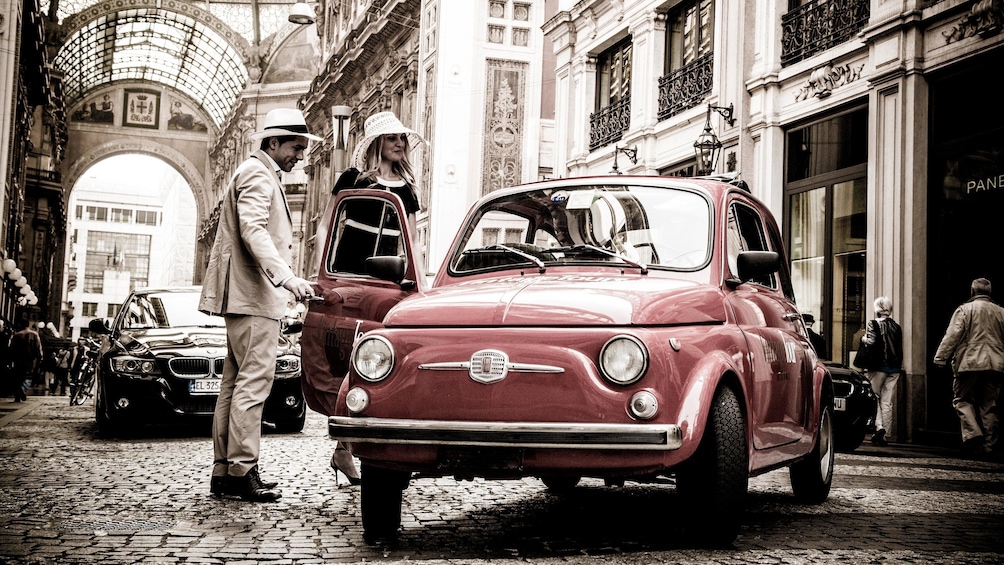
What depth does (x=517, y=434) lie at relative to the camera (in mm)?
4562

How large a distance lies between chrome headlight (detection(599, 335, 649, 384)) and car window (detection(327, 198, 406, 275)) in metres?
2.43

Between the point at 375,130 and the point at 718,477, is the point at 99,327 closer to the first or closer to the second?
the point at 375,130

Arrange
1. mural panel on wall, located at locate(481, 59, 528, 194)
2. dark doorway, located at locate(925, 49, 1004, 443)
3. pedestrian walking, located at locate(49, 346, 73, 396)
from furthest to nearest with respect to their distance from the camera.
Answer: pedestrian walking, located at locate(49, 346, 73, 396)
mural panel on wall, located at locate(481, 59, 528, 194)
dark doorway, located at locate(925, 49, 1004, 443)

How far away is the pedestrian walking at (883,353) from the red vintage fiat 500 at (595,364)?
7.48 m

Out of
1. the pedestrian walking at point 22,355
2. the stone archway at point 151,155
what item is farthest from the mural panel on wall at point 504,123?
the stone archway at point 151,155

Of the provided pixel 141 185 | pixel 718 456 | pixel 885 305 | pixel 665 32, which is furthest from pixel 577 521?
pixel 141 185

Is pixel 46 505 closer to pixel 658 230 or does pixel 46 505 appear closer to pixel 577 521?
pixel 577 521

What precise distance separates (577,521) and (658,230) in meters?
1.53

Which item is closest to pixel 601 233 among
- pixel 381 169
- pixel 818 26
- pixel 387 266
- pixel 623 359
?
pixel 387 266

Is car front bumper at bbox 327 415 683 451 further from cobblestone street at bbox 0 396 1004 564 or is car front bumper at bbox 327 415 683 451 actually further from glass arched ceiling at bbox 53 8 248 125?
glass arched ceiling at bbox 53 8 248 125

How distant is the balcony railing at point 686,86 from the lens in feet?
64.9

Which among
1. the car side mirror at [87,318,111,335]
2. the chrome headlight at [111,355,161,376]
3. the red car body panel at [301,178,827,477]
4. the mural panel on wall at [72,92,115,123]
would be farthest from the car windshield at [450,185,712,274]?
the mural panel on wall at [72,92,115,123]

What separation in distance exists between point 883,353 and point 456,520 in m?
8.75

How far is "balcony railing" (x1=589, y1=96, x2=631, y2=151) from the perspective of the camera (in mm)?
23453
